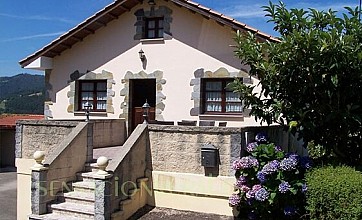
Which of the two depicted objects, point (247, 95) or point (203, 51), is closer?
point (247, 95)

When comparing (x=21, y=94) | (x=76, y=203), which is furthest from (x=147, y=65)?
(x=21, y=94)

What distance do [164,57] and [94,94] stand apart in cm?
304

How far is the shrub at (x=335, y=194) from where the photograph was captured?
716 centimetres

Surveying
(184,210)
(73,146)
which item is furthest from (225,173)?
(73,146)

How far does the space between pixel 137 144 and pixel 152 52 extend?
4.97m

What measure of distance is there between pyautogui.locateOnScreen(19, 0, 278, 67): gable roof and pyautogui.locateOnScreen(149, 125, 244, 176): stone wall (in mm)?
3914

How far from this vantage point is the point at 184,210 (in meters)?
9.39

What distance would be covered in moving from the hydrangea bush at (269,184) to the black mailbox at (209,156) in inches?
20.7

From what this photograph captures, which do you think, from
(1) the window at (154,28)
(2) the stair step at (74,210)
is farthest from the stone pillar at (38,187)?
(1) the window at (154,28)

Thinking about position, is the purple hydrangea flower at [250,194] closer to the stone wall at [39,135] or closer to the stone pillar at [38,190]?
the stone pillar at [38,190]

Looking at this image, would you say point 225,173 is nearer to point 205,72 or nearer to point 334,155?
point 334,155

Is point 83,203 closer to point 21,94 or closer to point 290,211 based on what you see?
point 290,211

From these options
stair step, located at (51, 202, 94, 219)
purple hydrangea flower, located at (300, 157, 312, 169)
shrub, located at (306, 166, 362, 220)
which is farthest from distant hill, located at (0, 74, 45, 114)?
shrub, located at (306, 166, 362, 220)

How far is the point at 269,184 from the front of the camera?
8.12 meters
